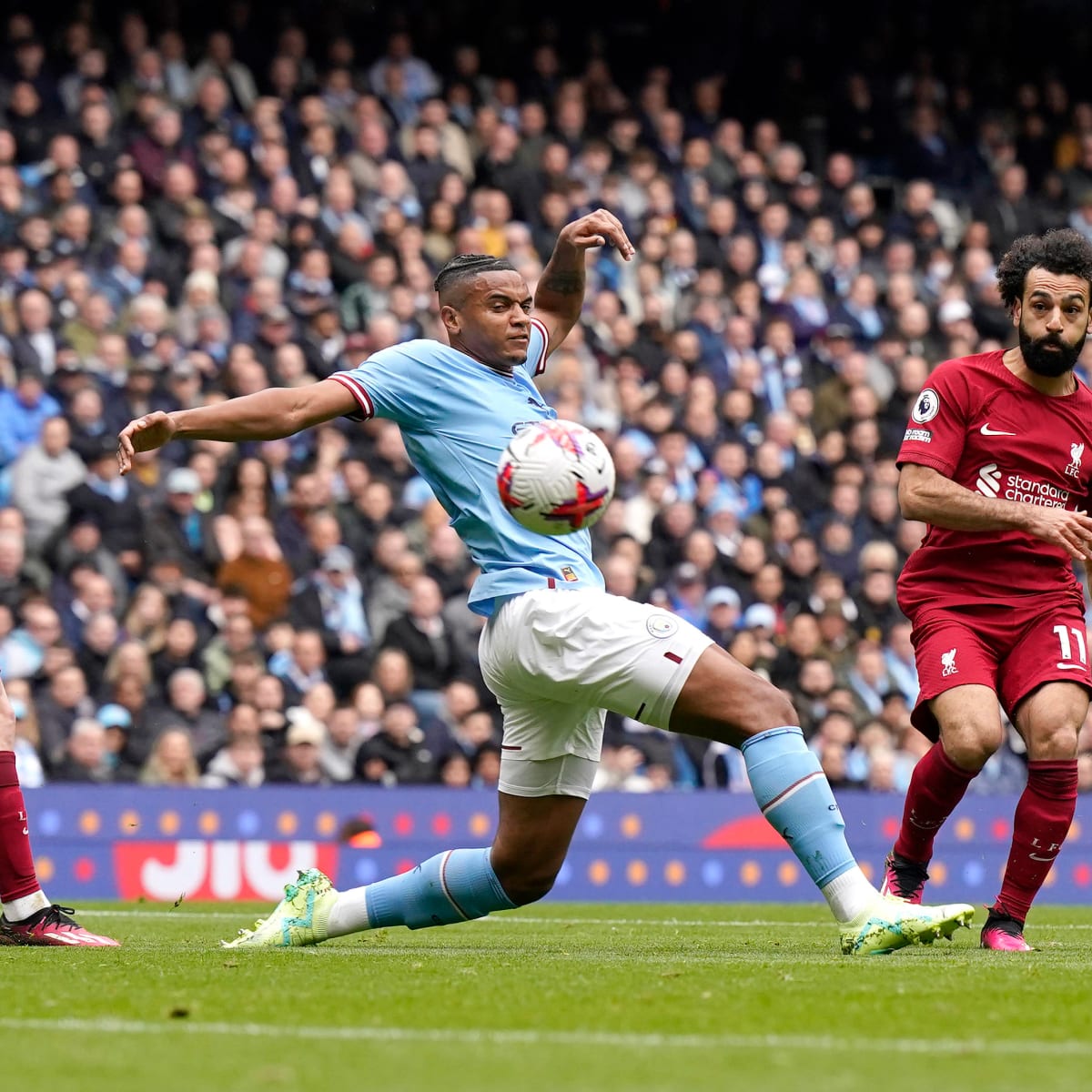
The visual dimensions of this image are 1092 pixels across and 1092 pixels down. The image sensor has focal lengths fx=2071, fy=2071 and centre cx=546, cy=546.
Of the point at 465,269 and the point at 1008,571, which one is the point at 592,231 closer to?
the point at 465,269

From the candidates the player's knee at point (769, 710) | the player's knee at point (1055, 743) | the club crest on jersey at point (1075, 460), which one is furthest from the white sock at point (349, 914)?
the club crest on jersey at point (1075, 460)

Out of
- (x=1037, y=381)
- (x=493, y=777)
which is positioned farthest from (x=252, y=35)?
(x=1037, y=381)

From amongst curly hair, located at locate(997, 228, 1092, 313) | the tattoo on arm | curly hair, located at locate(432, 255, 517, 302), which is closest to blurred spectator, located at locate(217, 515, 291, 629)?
the tattoo on arm

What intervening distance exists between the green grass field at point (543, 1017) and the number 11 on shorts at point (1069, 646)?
1.03 m

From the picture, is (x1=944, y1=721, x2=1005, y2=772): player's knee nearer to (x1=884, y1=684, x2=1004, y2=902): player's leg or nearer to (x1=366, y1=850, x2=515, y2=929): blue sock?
(x1=884, y1=684, x2=1004, y2=902): player's leg

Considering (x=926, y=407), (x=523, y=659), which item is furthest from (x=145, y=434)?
(x=926, y=407)

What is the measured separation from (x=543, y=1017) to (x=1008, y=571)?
324 cm

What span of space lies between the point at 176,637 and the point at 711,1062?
902 centimetres

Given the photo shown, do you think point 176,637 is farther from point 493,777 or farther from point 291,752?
point 493,777

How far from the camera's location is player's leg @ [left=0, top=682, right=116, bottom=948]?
291 inches

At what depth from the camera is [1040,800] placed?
7352 millimetres

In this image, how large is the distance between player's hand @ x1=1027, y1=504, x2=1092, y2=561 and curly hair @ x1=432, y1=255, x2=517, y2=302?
2031 millimetres

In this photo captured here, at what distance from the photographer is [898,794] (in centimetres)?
1329

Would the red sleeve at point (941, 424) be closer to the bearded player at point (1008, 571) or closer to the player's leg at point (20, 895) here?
the bearded player at point (1008, 571)
